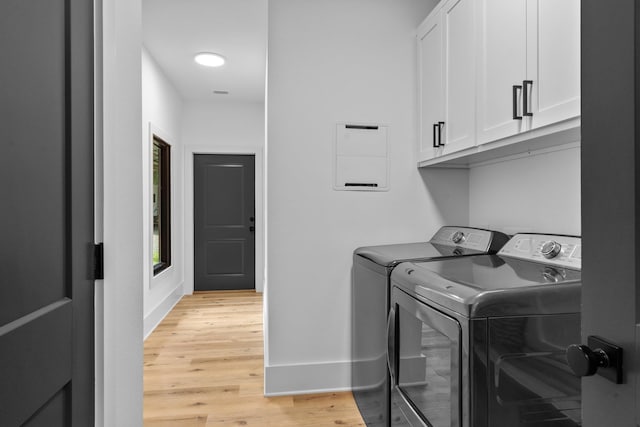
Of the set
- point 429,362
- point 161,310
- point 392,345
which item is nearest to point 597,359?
point 429,362

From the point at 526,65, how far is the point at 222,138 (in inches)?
171

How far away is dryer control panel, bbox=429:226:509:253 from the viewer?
1.99m

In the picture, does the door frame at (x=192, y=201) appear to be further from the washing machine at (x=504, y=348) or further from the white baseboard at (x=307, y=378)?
the washing machine at (x=504, y=348)

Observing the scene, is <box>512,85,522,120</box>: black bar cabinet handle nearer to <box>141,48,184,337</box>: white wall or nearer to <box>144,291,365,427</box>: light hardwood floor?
<box>144,291,365,427</box>: light hardwood floor

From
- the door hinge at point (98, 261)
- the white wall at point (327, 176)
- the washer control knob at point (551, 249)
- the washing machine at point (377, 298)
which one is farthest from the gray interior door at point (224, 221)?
the door hinge at point (98, 261)

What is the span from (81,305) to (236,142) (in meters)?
4.62

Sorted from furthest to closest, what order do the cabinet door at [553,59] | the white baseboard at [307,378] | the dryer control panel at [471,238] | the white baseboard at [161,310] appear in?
the white baseboard at [161,310] → the white baseboard at [307,378] → the dryer control panel at [471,238] → the cabinet door at [553,59]

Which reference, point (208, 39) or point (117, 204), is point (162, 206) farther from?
point (117, 204)

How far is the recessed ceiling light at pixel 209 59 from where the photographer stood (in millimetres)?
3684

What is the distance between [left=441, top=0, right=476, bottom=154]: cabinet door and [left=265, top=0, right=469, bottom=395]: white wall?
0.45 metres

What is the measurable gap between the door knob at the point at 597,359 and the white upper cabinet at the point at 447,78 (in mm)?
1480

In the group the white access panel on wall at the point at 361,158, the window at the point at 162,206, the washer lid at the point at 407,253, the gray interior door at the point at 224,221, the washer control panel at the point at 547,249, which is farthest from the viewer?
the gray interior door at the point at 224,221

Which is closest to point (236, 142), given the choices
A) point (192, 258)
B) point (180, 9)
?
point (192, 258)

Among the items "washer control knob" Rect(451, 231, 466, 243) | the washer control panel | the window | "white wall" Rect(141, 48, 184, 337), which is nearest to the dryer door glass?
the washer control panel
